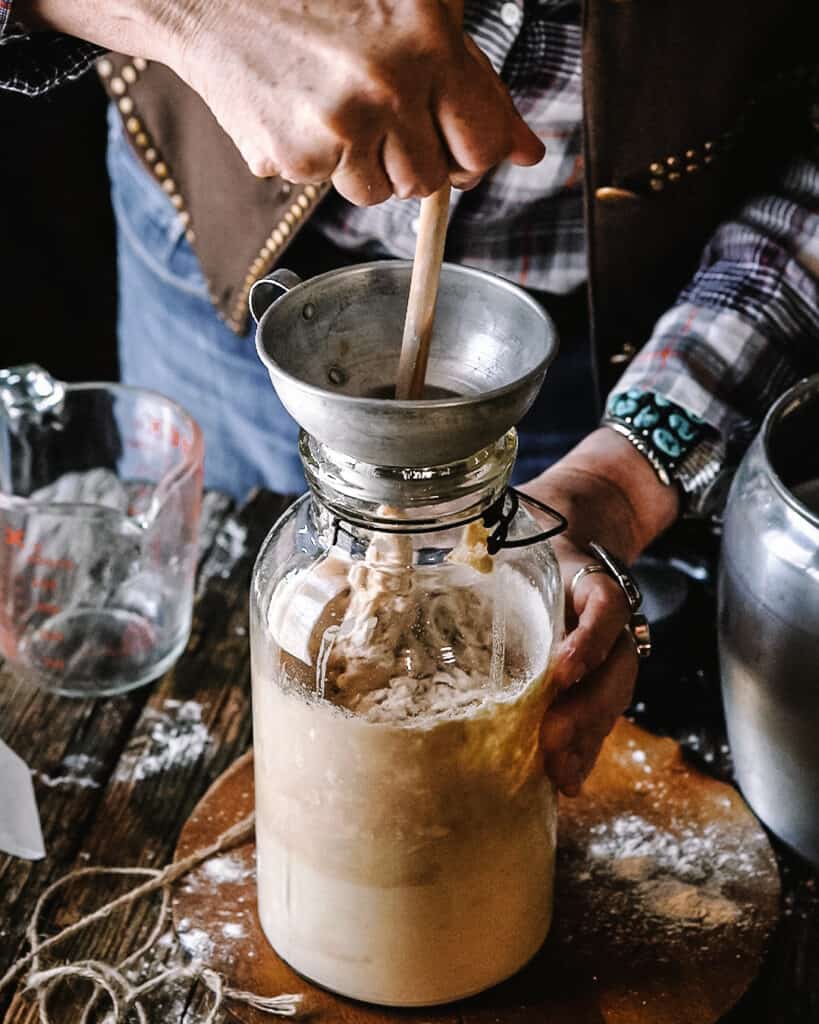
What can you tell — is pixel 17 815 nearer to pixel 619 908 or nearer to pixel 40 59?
pixel 619 908

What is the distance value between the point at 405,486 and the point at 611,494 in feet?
1.15

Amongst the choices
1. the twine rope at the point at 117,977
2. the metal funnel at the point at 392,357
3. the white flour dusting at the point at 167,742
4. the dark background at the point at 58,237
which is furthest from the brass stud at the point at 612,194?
the dark background at the point at 58,237

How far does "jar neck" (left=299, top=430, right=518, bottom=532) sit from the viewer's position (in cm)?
59

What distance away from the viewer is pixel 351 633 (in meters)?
0.63

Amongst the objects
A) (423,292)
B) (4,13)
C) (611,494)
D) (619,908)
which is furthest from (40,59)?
(619,908)

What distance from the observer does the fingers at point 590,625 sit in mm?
711

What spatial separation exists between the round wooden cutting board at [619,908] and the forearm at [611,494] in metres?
0.15

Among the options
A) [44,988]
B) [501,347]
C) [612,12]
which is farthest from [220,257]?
[44,988]

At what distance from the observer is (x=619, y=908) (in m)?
0.75

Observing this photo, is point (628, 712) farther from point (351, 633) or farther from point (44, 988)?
point (44, 988)

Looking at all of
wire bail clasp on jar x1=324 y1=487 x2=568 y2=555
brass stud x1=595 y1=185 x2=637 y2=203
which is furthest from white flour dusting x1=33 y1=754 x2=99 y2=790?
brass stud x1=595 y1=185 x2=637 y2=203

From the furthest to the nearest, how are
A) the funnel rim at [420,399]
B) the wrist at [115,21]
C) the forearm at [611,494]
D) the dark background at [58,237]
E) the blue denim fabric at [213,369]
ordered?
the dark background at [58,237], the blue denim fabric at [213,369], the forearm at [611,494], the wrist at [115,21], the funnel rim at [420,399]

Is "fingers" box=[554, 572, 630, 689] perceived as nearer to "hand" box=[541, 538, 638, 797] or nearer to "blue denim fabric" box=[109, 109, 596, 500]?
"hand" box=[541, 538, 638, 797]

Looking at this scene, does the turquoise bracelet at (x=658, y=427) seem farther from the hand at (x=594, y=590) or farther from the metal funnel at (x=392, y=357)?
the metal funnel at (x=392, y=357)
